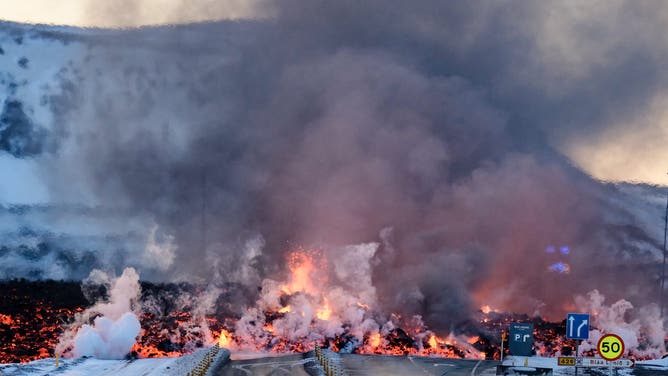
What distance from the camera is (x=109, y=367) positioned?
58625 millimetres

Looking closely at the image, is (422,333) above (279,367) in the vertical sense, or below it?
above

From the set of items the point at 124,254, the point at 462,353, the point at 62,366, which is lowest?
the point at 62,366

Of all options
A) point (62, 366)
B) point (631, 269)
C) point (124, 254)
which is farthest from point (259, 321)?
point (631, 269)

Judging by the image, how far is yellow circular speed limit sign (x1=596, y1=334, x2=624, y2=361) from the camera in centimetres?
2984

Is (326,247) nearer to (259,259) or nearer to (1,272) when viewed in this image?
(259,259)

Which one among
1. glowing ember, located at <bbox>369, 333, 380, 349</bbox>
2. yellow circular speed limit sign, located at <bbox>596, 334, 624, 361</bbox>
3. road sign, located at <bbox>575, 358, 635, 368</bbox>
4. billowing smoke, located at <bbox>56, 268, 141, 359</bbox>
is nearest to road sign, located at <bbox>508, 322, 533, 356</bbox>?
glowing ember, located at <bbox>369, 333, 380, 349</bbox>

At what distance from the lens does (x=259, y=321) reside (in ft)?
258

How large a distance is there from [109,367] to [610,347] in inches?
1568

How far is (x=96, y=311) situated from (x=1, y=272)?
13.3 metres

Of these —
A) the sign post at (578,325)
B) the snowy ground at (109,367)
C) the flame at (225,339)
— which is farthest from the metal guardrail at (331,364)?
the sign post at (578,325)

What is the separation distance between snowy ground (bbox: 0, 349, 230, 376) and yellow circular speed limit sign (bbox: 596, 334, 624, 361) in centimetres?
2874

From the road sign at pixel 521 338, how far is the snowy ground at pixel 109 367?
20673mm

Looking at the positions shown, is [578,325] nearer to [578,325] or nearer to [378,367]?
[578,325]

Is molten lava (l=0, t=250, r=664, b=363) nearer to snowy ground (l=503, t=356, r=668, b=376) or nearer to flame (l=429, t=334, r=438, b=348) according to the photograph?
flame (l=429, t=334, r=438, b=348)
